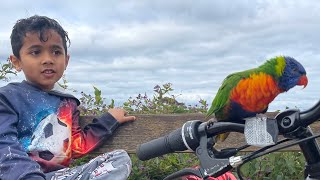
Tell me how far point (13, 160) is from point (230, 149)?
896 millimetres

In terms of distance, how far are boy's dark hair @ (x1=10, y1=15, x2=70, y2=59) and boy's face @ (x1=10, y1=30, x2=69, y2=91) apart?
2cm

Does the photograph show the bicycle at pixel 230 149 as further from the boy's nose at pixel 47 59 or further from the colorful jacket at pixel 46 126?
the boy's nose at pixel 47 59

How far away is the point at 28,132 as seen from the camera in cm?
208

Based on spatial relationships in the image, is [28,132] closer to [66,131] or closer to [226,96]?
[66,131]

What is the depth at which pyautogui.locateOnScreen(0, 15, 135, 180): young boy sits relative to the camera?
6.73 feet

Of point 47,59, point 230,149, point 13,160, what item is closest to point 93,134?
point 47,59

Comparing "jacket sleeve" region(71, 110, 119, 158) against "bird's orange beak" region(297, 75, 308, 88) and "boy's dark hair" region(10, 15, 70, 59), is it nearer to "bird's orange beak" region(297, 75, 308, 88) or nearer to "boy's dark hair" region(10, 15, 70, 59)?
"boy's dark hair" region(10, 15, 70, 59)

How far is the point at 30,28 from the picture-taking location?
85.4 inches

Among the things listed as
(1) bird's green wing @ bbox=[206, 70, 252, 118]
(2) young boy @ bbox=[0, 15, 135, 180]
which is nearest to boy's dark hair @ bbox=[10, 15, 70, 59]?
(2) young boy @ bbox=[0, 15, 135, 180]

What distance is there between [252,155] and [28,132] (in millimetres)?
1217

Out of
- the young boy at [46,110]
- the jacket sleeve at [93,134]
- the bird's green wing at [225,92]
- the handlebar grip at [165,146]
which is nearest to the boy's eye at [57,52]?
the young boy at [46,110]

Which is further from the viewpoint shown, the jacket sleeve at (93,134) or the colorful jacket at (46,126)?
the jacket sleeve at (93,134)

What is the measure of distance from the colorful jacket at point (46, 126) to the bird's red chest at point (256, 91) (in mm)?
669

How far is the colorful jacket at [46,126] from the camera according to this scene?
6.62 ft
